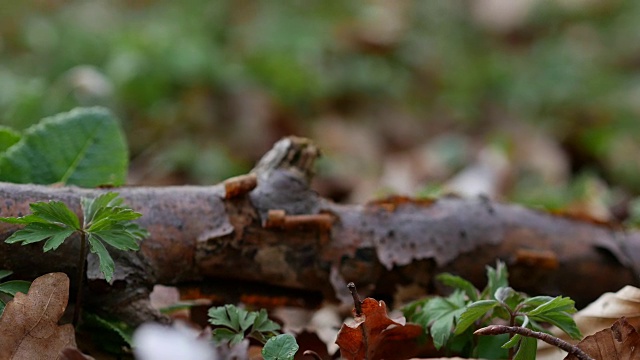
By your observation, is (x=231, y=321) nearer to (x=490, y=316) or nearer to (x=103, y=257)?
(x=103, y=257)

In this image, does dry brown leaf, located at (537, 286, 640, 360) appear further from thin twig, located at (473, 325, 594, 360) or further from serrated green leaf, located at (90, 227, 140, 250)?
serrated green leaf, located at (90, 227, 140, 250)

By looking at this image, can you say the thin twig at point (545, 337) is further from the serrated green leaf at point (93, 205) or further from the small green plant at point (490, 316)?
the serrated green leaf at point (93, 205)

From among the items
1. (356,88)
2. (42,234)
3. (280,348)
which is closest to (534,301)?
(280,348)

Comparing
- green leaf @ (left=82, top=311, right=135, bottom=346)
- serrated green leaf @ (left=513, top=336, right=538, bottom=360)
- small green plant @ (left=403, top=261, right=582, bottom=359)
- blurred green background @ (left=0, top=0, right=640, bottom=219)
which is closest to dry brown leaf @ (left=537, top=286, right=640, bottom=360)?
small green plant @ (left=403, top=261, right=582, bottom=359)

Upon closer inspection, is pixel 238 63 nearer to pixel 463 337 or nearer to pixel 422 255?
pixel 422 255

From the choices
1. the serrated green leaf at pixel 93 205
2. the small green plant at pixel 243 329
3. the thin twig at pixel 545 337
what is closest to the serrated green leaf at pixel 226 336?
the small green plant at pixel 243 329
